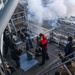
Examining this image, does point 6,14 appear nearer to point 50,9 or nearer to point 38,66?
point 38,66

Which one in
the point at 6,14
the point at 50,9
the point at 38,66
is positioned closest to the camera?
the point at 6,14

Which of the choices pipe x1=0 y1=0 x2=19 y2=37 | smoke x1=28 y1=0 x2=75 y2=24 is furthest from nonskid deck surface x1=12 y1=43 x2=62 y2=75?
smoke x1=28 y1=0 x2=75 y2=24

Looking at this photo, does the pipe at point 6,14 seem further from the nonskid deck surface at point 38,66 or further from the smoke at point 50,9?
the smoke at point 50,9

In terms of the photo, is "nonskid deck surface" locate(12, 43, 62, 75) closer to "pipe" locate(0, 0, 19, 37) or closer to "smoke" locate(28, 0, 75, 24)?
"pipe" locate(0, 0, 19, 37)

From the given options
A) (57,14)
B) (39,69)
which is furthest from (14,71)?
(57,14)

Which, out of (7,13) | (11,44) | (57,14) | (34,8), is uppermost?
(7,13)

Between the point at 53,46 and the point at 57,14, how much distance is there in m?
16.9

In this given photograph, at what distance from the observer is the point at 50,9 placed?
24.4 m

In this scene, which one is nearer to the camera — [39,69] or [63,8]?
[39,69]

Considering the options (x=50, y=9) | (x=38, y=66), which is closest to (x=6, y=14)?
(x=38, y=66)

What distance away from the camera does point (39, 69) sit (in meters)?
6.53

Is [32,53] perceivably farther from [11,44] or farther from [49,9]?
[49,9]

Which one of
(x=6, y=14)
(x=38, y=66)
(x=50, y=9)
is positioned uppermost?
(x=6, y=14)

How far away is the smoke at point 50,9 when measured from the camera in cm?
2142
